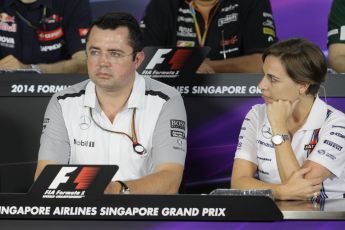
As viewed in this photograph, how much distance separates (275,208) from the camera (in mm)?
2324

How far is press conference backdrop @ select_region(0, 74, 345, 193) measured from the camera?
3863 millimetres

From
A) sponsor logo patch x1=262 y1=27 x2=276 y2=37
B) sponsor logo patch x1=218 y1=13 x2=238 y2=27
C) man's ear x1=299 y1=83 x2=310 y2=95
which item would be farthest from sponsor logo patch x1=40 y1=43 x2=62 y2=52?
man's ear x1=299 y1=83 x2=310 y2=95

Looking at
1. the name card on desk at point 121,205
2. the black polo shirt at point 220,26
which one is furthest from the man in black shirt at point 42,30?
the name card on desk at point 121,205

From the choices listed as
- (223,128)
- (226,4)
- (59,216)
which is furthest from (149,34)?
(59,216)

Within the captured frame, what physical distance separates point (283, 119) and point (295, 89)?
14 cm

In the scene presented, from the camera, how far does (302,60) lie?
3.32 metres

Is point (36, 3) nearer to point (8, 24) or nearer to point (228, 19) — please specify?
point (8, 24)

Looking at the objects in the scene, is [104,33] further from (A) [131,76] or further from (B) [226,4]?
(B) [226,4]

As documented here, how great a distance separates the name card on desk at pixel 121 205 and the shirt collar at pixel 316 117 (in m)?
1.10

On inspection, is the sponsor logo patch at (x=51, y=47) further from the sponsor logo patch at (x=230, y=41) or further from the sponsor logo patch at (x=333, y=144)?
the sponsor logo patch at (x=333, y=144)

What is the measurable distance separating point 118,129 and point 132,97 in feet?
0.48

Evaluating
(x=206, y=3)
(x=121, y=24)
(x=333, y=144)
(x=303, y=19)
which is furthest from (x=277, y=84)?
(x=303, y=19)

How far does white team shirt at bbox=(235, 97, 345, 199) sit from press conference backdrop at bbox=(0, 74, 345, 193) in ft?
1.03

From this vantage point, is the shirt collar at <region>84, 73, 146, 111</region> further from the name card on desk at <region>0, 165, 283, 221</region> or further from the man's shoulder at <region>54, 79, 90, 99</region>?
the name card on desk at <region>0, 165, 283, 221</region>
